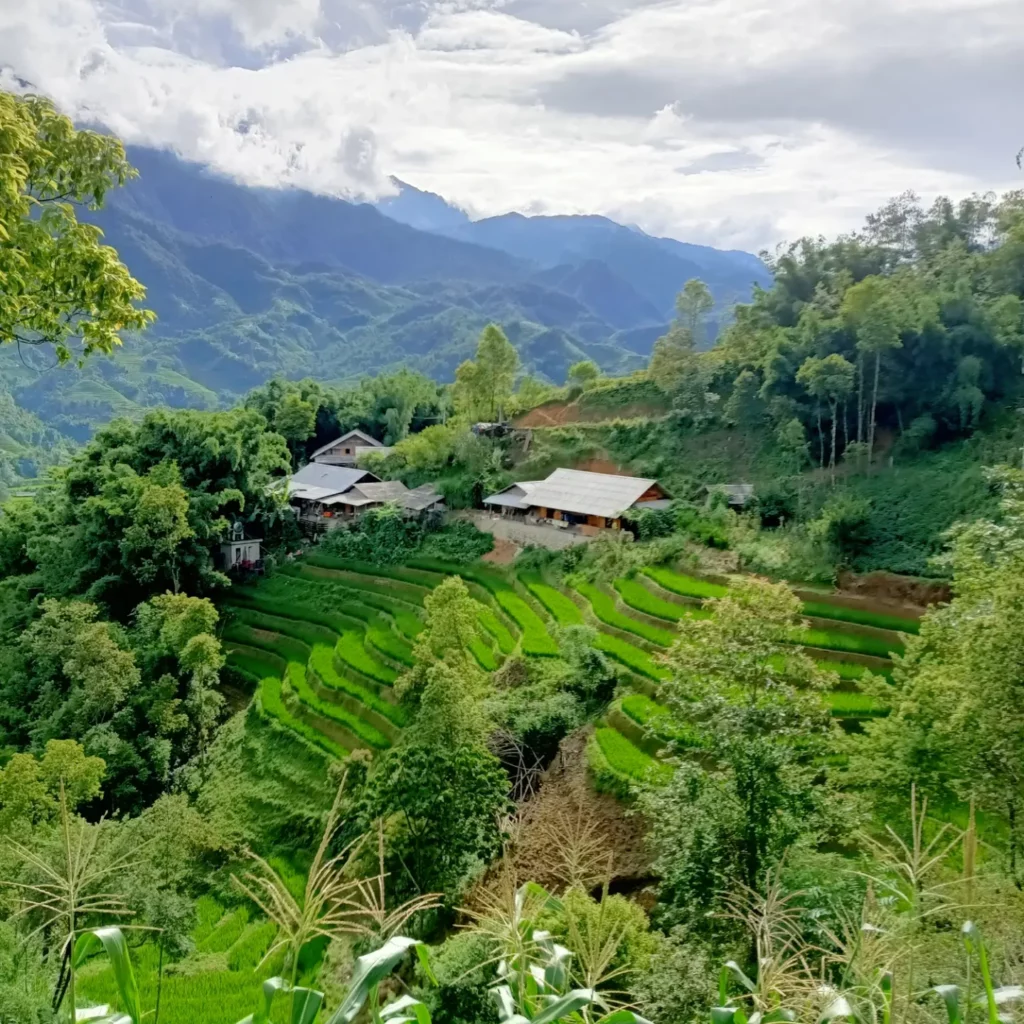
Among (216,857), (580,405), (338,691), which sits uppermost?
(580,405)

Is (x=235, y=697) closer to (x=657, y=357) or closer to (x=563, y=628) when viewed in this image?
(x=563, y=628)

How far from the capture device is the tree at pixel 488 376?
42.5 metres

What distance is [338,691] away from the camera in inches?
920

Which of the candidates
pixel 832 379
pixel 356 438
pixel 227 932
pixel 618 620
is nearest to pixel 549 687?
pixel 618 620

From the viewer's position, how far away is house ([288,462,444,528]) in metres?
37.5

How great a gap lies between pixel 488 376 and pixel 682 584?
22.1 m

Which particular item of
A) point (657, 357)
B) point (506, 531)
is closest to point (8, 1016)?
point (506, 531)

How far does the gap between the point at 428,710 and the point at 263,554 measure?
23.2 metres

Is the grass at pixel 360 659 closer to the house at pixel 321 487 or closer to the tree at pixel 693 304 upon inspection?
the house at pixel 321 487

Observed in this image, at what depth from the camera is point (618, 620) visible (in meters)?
22.9

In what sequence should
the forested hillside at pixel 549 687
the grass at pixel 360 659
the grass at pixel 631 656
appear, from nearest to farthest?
the forested hillside at pixel 549 687, the grass at pixel 631 656, the grass at pixel 360 659

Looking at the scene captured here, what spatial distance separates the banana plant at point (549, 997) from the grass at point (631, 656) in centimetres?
1565

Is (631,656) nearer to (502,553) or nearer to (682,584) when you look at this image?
(682,584)

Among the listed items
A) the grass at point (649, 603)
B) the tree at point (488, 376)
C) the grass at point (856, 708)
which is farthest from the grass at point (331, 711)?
the tree at point (488, 376)
